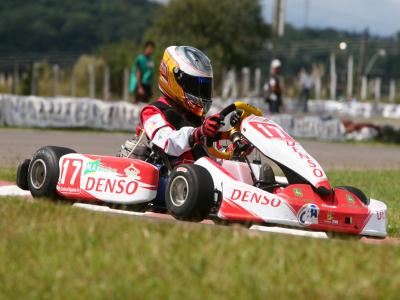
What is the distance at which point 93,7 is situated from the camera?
11850 cm

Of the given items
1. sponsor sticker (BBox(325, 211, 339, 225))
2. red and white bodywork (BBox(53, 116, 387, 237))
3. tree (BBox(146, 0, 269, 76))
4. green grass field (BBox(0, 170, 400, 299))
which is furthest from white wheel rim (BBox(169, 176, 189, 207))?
tree (BBox(146, 0, 269, 76))

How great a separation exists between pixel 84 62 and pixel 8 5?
2326 inches

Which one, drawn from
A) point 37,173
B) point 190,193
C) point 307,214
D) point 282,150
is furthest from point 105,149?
point 307,214

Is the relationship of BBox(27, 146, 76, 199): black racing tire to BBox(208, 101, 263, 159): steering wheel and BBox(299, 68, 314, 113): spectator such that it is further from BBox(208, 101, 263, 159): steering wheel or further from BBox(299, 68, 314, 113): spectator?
BBox(299, 68, 314, 113): spectator

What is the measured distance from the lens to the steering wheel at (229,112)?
22.1 ft

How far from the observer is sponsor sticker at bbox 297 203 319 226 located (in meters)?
6.03

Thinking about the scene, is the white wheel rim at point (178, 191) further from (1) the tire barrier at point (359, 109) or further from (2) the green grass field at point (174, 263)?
(1) the tire barrier at point (359, 109)

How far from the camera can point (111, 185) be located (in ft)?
22.2

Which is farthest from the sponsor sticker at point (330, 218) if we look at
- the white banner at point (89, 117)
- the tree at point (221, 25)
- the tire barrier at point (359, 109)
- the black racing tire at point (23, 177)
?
the tree at point (221, 25)

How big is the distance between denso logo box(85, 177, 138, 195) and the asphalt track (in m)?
3.79

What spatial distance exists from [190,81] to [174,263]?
3.27 metres

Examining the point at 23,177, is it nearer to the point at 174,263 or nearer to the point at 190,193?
the point at 190,193

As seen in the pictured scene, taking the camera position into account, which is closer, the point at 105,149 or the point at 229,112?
the point at 229,112

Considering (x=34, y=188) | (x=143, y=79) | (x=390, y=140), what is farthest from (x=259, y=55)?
(x=34, y=188)
